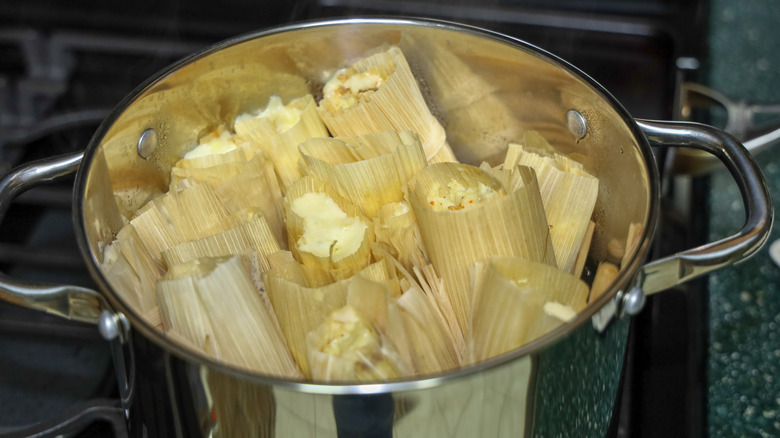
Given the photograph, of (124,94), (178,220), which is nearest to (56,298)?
(178,220)

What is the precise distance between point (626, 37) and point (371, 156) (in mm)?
637

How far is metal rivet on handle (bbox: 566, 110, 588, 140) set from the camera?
693 millimetres

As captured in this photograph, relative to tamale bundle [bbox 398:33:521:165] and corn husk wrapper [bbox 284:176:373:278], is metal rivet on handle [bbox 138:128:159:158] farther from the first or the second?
tamale bundle [bbox 398:33:521:165]

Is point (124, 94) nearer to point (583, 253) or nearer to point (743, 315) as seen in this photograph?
point (583, 253)

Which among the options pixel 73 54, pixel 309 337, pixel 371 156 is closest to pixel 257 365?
pixel 309 337

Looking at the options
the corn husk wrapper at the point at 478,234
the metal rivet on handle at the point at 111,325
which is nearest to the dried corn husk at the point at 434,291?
the corn husk wrapper at the point at 478,234

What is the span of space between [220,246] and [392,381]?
26 cm

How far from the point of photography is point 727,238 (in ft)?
1.81

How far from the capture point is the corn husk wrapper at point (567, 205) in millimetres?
670

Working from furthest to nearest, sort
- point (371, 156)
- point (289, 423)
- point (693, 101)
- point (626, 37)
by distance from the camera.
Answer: point (626, 37), point (693, 101), point (371, 156), point (289, 423)

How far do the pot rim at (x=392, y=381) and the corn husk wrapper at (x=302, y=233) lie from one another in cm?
16

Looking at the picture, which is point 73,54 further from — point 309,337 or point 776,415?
point 776,415

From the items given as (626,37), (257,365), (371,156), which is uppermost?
(626,37)

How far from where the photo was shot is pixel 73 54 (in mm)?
1221
